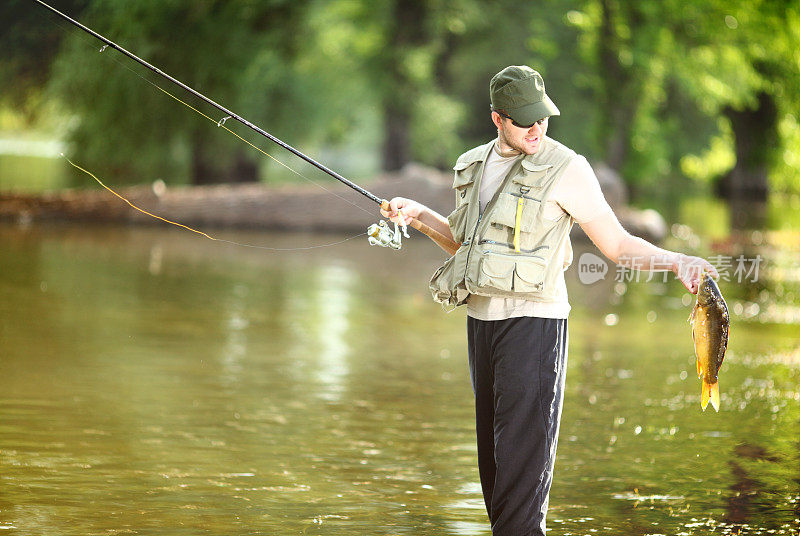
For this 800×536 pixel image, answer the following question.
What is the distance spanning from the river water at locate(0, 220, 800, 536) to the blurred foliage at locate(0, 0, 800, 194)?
24.5 ft

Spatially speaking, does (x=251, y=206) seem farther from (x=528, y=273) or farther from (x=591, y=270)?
(x=528, y=273)

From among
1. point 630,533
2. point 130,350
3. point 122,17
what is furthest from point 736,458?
point 122,17

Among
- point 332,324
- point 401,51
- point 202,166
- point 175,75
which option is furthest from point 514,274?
point 401,51

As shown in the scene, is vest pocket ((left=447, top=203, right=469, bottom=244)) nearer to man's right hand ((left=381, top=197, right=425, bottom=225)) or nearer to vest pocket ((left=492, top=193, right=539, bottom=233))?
man's right hand ((left=381, top=197, right=425, bottom=225))

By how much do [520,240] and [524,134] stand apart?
379 mm

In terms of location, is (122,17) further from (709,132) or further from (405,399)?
(709,132)

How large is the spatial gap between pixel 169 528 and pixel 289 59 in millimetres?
21112

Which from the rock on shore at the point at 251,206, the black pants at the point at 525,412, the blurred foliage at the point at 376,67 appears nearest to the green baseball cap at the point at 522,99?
the black pants at the point at 525,412

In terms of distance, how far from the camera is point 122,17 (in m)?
22.2

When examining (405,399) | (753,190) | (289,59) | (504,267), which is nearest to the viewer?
(504,267)

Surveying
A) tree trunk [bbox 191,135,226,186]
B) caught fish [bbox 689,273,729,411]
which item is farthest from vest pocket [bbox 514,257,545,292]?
tree trunk [bbox 191,135,226,186]

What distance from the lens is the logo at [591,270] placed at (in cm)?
1541

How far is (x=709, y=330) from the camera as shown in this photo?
4785 millimetres

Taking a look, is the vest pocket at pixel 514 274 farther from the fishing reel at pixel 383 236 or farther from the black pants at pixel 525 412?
the fishing reel at pixel 383 236
